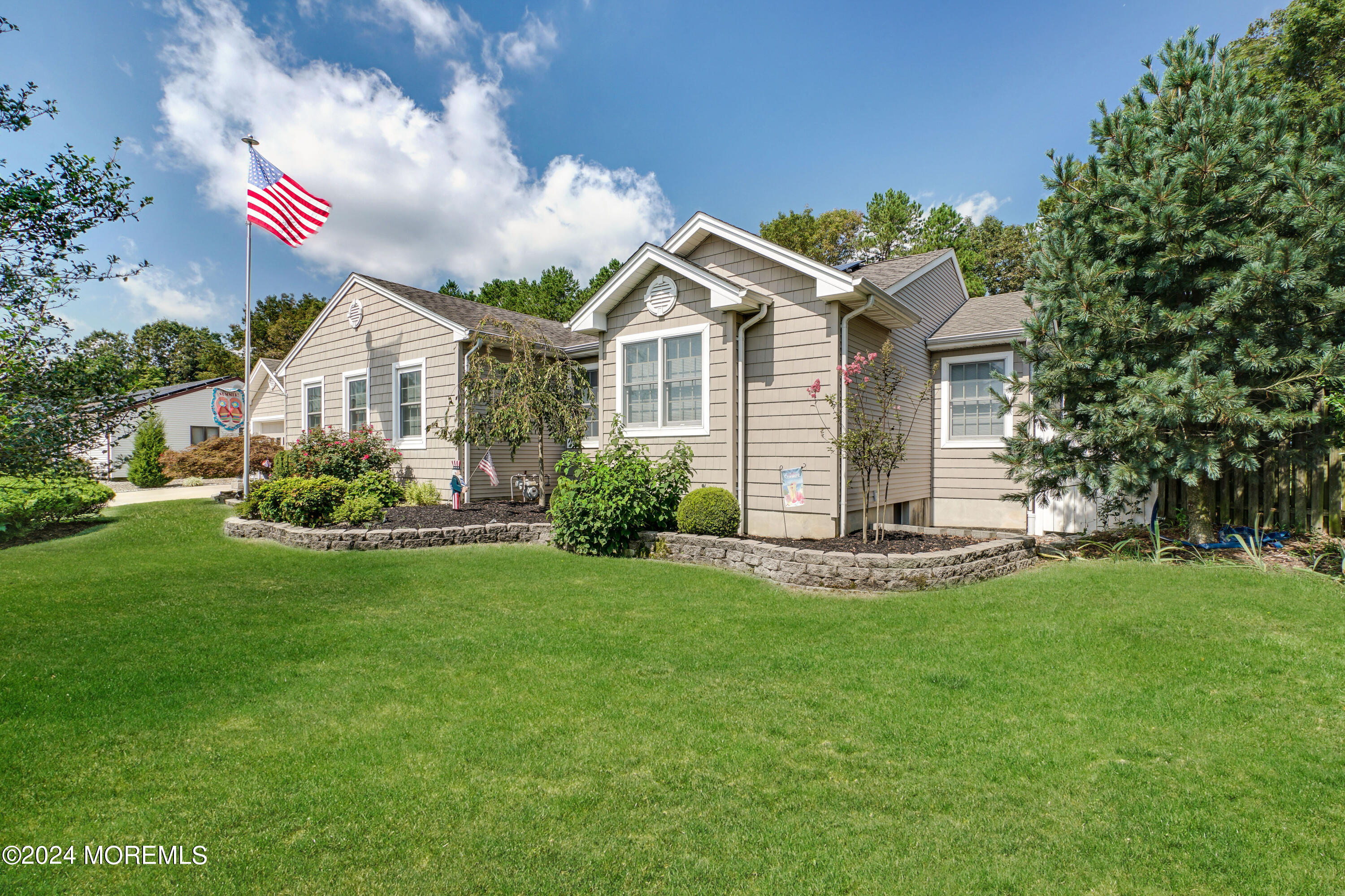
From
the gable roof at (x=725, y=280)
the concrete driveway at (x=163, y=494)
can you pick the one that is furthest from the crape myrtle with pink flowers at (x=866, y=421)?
the concrete driveway at (x=163, y=494)

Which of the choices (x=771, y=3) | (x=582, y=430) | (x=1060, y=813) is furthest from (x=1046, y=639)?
(x=771, y=3)

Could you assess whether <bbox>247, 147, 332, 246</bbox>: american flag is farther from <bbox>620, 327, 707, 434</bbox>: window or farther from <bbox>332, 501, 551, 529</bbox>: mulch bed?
<bbox>620, 327, 707, 434</bbox>: window

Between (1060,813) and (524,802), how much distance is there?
250 centimetres

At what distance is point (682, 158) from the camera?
1698 cm

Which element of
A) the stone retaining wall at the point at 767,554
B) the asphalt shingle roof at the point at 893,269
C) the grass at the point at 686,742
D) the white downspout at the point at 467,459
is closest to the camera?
the grass at the point at 686,742

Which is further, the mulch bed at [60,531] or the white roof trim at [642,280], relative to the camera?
the mulch bed at [60,531]

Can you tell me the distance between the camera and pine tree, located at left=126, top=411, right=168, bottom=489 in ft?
68.3

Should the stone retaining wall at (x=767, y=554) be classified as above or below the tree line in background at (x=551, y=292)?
below

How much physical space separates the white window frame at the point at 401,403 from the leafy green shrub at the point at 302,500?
2942mm

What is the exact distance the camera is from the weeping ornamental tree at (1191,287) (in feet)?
22.6

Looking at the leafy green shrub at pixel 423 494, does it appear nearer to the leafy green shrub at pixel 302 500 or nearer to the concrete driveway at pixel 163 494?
the leafy green shrub at pixel 302 500

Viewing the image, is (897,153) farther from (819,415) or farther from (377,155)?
(377,155)

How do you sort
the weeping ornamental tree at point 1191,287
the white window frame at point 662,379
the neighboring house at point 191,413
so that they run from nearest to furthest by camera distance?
the weeping ornamental tree at point 1191,287, the white window frame at point 662,379, the neighboring house at point 191,413

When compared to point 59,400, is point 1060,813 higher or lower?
lower
